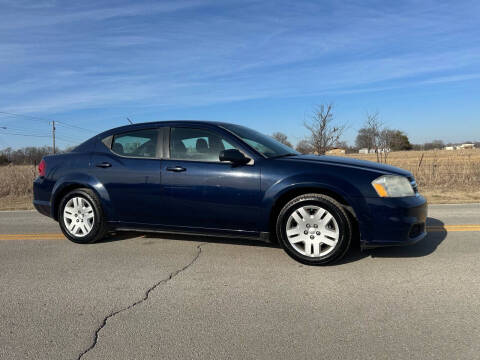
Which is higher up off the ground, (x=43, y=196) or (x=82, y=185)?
(x=82, y=185)

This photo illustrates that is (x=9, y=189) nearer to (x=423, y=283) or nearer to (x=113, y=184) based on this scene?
(x=113, y=184)

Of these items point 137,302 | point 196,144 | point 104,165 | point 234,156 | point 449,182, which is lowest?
point 137,302

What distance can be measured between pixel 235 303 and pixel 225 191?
1572 millimetres

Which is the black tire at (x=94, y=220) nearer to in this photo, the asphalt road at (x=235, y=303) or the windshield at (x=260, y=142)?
the asphalt road at (x=235, y=303)

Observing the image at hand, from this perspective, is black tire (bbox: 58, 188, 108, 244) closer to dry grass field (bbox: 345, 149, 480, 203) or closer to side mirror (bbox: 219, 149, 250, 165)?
side mirror (bbox: 219, 149, 250, 165)

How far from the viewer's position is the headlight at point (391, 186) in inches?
162

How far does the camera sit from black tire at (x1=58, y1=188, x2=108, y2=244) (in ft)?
17.3

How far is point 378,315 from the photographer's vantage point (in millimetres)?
2971

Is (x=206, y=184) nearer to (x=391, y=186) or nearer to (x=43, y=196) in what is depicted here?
(x=391, y=186)

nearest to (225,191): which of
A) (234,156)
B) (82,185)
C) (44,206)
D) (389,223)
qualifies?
(234,156)

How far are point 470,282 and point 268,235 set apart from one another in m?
2.04

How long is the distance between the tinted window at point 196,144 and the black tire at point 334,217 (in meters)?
1.07

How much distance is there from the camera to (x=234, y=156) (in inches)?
176

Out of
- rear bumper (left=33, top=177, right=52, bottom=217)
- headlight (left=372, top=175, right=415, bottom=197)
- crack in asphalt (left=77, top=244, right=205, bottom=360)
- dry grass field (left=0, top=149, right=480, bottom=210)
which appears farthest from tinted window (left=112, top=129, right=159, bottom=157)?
dry grass field (left=0, top=149, right=480, bottom=210)
